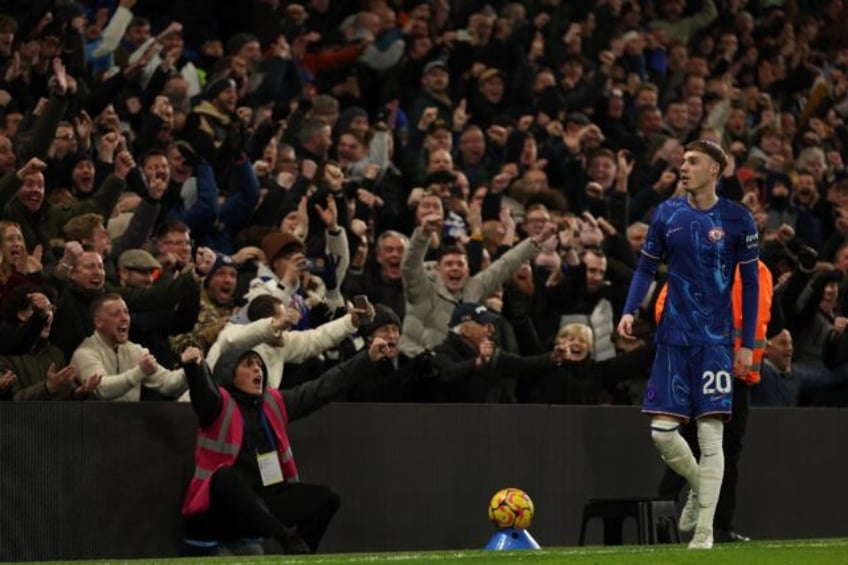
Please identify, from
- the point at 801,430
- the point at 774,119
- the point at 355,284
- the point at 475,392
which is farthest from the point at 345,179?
the point at 774,119

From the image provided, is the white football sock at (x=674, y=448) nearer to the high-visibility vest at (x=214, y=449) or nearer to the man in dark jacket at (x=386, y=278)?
the high-visibility vest at (x=214, y=449)

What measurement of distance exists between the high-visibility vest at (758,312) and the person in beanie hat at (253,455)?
7.50 feet

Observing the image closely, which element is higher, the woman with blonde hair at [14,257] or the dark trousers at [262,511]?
the woman with blonde hair at [14,257]

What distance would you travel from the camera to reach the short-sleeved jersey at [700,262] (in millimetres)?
10602

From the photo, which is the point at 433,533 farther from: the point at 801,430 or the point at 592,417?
the point at 801,430

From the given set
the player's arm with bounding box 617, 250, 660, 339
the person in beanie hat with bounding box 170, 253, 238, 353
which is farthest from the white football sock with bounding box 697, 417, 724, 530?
the person in beanie hat with bounding box 170, 253, 238, 353

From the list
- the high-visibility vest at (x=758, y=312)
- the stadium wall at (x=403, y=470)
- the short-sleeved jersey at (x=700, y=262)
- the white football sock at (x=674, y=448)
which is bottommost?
the stadium wall at (x=403, y=470)

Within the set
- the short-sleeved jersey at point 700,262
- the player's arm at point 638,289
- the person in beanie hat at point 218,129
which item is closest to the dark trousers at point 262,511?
the player's arm at point 638,289

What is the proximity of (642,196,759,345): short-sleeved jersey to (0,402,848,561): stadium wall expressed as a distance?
3021mm

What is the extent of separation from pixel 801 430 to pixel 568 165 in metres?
4.51

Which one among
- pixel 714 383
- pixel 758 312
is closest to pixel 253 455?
pixel 714 383

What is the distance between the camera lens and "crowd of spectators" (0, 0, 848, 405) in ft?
41.4

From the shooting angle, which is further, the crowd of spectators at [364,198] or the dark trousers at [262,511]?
the crowd of spectators at [364,198]

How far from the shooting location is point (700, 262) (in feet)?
34.9
